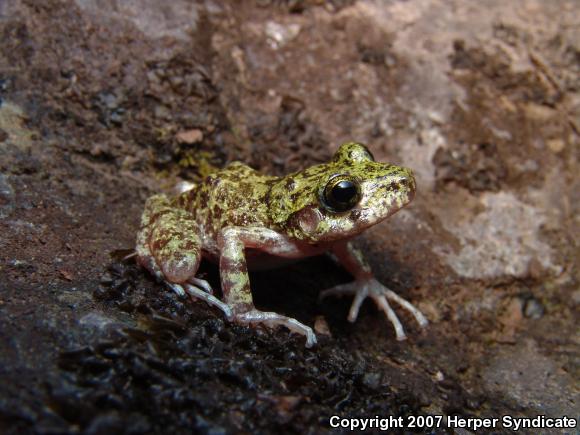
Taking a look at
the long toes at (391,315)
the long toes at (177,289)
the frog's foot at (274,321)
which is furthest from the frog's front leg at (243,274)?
the long toes at (391,315)

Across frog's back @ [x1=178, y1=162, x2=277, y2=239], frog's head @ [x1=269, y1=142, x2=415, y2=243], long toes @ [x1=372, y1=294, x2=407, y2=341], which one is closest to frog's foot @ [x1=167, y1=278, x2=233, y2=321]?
frog's back @ [x1=178, y1=162, x2=277, y2=239]

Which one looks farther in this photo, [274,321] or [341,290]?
[341,290]

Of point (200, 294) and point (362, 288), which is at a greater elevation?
point (362, 288)

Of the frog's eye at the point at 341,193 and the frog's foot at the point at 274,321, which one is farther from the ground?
the frog's eye at the point at 341,193

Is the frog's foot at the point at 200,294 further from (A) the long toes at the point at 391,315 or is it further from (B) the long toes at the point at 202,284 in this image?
(A) the long toes at the point at 391,315

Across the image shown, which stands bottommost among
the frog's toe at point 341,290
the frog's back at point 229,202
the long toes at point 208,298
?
the long toes at point 208,298

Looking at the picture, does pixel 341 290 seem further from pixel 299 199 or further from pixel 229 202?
pixel 229 202

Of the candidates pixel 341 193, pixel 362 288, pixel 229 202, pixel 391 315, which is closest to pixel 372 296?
pixel 362 288
